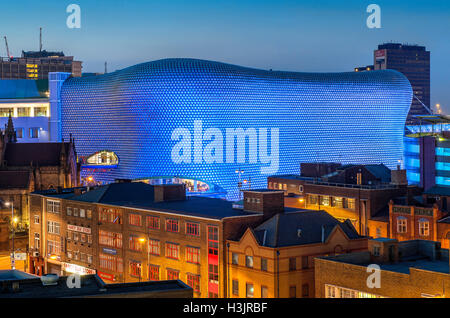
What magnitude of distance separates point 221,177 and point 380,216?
277 ft

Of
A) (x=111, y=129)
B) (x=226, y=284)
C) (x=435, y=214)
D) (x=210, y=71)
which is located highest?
(x=210, y=71)

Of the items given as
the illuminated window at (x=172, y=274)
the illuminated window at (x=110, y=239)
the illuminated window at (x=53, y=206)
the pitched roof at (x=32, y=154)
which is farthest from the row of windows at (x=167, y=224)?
the pitched roof at (x=32, y=154)

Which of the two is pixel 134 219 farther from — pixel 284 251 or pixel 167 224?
pixel 284 251

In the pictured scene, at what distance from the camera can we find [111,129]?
199000mm

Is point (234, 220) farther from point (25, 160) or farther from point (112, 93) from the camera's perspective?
point (112, 93)

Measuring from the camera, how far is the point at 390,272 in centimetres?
5278

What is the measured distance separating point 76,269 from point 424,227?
1745 inches

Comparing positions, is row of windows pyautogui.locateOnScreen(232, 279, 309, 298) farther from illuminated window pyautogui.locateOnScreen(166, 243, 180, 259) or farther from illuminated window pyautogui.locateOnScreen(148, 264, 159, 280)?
illuminated window pyautogui.locateOnScreen(148, 264, 159, 280)

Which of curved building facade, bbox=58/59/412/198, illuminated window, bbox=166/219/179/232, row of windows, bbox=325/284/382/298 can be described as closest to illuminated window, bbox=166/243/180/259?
illuminated window, bbox=166/219/179/232

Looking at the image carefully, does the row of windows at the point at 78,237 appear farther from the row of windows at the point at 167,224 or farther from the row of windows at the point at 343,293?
the row of windows at the point at 343,293

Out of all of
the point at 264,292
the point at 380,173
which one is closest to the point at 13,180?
the point at 380,173

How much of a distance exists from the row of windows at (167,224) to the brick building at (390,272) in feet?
72.7

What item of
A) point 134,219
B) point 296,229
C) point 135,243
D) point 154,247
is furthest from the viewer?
point 134,219
